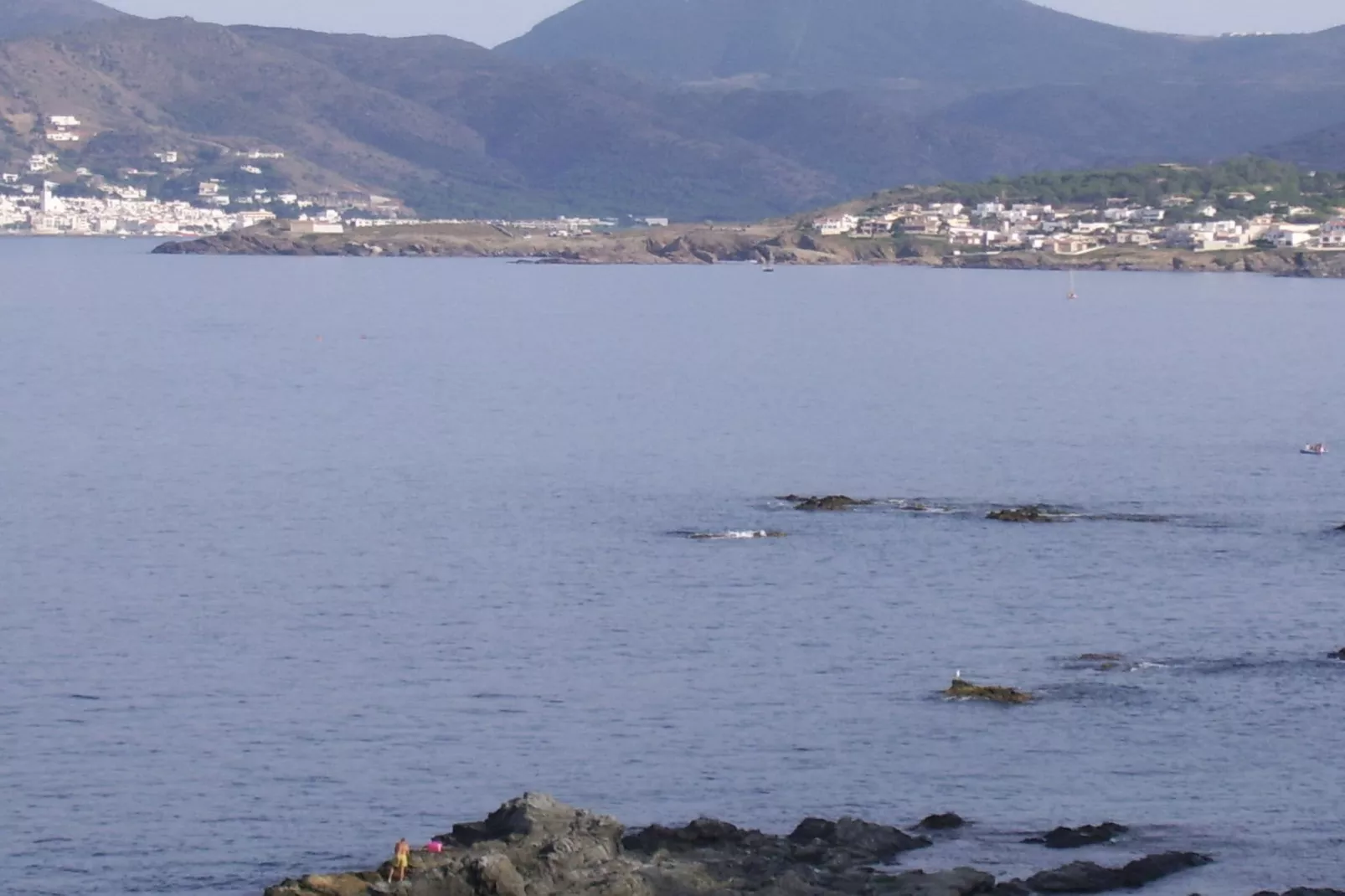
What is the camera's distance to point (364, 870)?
2002 centimetres

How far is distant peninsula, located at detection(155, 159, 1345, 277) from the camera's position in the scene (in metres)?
163

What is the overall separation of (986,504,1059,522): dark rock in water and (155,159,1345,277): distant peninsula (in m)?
122

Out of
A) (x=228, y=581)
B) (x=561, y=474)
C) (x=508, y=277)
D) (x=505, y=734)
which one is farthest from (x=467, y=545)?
(x=508, y=277)

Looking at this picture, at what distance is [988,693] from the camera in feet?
89.1

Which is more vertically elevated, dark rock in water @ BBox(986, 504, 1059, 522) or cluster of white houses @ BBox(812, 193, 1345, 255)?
cluster of white houses @ BBox(812, 193, 1345, 255)

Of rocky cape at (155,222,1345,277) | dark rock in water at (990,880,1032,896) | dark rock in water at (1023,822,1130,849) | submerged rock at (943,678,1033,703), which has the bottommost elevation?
dark rock in water at (1023,822,1130,849)

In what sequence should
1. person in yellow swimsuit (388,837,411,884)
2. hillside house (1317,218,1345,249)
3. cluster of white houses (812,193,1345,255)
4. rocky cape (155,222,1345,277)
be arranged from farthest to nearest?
cluster of white houses (812,193,1345,255)
hillside house (1317,218,1345,249)
rocky cape (155,222,1345,277)
person in yellow swimsuit (388,837,411,884)

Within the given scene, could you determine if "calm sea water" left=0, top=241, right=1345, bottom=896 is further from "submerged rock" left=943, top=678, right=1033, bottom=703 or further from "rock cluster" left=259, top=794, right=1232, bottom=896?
"rock cluster" left=259, top=794, right=1232, bottom=896

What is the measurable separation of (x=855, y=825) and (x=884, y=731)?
4565mm

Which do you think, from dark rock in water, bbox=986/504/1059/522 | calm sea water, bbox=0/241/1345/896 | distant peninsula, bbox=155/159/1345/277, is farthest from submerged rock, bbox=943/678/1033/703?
distant peninsula, bbox=155/159/1345/277

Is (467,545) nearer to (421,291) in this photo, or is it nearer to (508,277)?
(421,291)

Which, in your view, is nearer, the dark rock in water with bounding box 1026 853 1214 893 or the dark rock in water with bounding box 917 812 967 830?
the dark rock in water with bounding box 1026 853 1214 893

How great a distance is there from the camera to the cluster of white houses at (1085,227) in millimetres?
164000

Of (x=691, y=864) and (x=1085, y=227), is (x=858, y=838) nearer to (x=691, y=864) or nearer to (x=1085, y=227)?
(x=691, y=864)
